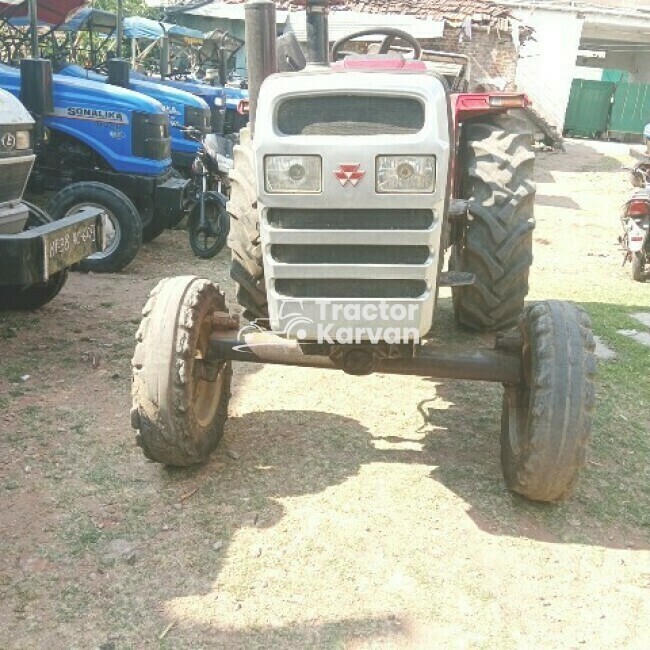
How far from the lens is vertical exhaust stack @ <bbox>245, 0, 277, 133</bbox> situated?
3510 millimetres

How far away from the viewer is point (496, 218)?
436 cm

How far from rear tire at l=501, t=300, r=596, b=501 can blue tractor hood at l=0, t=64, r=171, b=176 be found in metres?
5.25

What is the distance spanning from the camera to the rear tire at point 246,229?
152 inches

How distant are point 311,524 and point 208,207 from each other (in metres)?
5.47

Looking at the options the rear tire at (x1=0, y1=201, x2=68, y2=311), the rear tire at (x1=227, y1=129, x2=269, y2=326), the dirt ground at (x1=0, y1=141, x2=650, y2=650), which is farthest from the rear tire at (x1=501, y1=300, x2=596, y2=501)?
the rear tire at (x1=0, y1=201, x2=68, y2=311)

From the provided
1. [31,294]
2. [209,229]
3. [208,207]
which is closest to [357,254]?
[31,294]

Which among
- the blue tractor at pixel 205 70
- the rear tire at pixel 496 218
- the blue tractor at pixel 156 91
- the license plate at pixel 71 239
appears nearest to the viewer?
the rear tire at pixel 496 218

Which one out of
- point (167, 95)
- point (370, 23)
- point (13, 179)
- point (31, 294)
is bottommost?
point (31, 294)

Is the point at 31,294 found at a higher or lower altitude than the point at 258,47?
lower

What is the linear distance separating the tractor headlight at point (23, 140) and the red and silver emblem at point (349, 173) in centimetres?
285

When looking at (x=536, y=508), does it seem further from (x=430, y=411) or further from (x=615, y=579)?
(x=430, y=411)

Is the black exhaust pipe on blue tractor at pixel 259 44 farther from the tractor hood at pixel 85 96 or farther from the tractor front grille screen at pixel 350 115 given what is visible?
the tractor hood at pixel 85 96

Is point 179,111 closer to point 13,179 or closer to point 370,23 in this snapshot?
point 13,179

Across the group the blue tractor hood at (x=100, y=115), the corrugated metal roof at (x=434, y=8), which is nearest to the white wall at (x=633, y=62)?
the corrugated metal roof at (x=434, y=8)
